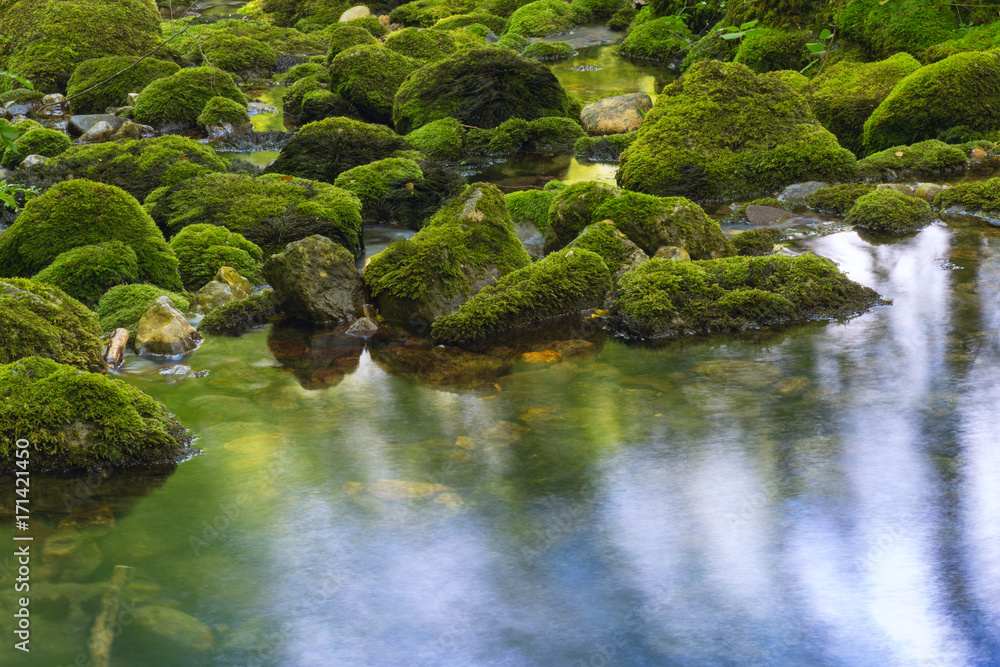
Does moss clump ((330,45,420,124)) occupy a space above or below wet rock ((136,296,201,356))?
above

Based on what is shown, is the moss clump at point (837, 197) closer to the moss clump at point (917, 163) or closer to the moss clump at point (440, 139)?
the moss clump at point (917, 163)

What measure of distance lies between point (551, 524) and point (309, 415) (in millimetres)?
1961

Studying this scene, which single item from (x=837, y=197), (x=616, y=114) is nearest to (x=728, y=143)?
(x=837, y=197)

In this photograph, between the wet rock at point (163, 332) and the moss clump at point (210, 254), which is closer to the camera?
the wet rock at point (163, 332)

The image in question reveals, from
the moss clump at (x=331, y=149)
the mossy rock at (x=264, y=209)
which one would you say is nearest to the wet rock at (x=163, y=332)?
the mossy rock at (x=264, y=209)

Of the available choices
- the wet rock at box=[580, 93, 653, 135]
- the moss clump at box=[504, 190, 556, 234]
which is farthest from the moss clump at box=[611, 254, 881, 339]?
the wet rock at box=[580, 93, 653, 135]

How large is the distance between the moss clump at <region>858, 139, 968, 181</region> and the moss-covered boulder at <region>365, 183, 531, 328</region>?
16.6 feet

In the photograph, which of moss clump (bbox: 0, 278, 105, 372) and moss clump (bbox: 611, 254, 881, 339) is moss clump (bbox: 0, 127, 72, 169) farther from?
moss clump (bbox: 611, 254, 881, 339)

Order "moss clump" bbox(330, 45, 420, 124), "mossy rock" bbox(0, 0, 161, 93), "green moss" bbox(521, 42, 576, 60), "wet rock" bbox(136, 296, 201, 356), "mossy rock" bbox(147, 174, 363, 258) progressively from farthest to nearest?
"green moss" bbox(521, 42, 576, 60) < "mossy rock" bbox(0, 0, 161, 93) < "moss clump" bbox(330, 45, 420, 124) < "mossy rock" bbox(147, 174, 363, 258) < "wet rock" bbox(136, 296, 201, 356)

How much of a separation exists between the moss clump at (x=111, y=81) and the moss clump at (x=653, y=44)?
10577mm

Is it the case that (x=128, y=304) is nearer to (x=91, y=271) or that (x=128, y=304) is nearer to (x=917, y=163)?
(x=91, y=271)

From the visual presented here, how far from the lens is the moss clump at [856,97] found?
11633 mm

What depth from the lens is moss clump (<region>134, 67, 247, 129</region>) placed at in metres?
14.6

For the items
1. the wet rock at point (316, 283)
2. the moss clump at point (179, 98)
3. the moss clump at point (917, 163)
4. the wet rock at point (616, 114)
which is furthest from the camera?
the moss clump at point (179, 98)
